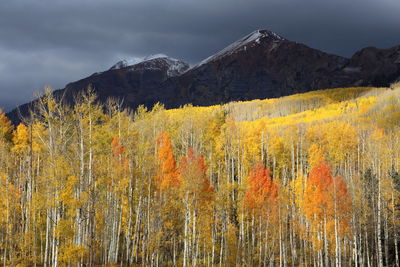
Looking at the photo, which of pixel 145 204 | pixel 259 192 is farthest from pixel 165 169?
pixel 259 192

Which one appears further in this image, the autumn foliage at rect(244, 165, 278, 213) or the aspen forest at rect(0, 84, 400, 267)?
the autumn foliage at rect(244, 165, 278, 213)

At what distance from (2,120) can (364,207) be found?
66.8 meters

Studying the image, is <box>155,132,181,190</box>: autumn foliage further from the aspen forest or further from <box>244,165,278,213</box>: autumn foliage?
<box>244,165,278,213</box>: autumn foliage

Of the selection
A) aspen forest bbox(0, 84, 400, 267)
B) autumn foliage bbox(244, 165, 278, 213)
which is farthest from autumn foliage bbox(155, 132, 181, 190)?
autumn foliage bbox(244, 165, 278, 213)

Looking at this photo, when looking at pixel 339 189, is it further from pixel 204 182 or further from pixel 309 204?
pixel 204 182

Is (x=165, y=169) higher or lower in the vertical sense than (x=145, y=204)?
higher

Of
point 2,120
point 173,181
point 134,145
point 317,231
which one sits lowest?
point 317,231

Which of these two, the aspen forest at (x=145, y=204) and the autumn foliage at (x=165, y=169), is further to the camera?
the autumn foliage at (x=165, y=169)

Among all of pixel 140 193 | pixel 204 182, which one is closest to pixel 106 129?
pixel 140 193

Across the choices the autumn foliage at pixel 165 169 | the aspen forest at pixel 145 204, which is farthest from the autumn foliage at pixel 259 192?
the autumn foliage at pixel 165 169

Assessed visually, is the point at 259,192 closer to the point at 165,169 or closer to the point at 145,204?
the point at 165,169

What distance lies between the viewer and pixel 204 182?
4434 centimetres

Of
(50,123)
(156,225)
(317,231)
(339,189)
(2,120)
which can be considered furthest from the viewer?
(2,120)

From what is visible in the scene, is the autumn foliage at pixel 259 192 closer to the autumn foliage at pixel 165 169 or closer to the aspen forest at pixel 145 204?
the aspen forest at pixel 145 204
